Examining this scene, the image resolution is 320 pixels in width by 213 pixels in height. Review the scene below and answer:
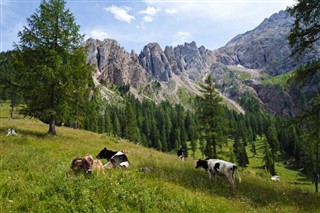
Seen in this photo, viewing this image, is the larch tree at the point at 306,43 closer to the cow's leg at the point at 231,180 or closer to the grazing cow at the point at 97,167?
the cow's leg at the point at 231,180

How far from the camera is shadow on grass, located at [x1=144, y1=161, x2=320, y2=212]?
12289 mm

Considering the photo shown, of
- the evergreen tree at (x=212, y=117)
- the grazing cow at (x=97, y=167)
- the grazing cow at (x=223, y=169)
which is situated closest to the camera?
the grazing cow at (x=97, y=167)

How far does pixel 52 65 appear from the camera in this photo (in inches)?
907

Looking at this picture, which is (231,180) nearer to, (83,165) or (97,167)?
(97,167)

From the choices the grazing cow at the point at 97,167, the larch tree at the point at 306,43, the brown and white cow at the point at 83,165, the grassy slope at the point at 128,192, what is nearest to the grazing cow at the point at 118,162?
the grassy slope at the point at 128,192

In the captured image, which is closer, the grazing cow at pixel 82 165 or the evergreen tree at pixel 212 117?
the grazing cow at pixel 82 165

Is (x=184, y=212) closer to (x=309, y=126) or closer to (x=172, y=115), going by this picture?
(x=309, y=126)

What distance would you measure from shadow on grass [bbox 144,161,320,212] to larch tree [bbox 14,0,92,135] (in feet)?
A: 41.8

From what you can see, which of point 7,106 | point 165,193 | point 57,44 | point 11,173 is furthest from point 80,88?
point 7,106

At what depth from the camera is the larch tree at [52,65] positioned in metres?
22.7

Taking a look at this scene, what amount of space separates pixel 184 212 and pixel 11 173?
7.32 m

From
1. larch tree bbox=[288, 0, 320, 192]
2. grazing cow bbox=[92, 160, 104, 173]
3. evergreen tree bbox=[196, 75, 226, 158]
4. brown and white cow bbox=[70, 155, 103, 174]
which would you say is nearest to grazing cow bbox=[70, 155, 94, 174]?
brown and white cow bbox=[70, 155, 103, 174]

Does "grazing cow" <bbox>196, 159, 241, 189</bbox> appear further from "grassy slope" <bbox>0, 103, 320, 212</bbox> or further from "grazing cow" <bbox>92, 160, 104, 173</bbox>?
"grazing cow" <bbox>92, 160, 104, 173</bbox>

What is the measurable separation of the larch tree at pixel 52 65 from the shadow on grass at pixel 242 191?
1275 centimetres
